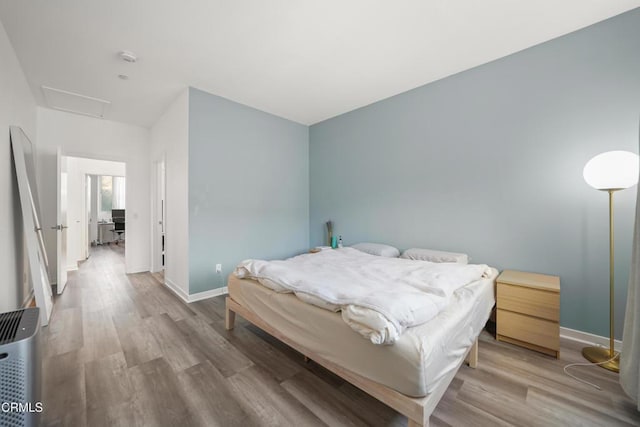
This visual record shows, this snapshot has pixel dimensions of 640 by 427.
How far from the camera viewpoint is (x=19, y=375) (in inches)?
42.5

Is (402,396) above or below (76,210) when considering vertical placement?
below

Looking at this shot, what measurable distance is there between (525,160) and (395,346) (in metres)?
2.36

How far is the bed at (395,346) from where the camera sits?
106 cm

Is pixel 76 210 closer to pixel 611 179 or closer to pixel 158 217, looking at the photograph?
pixel 158 217

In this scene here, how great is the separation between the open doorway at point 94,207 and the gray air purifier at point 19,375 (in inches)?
174

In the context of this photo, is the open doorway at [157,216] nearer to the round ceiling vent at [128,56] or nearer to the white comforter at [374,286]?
the round ceiling vent at [128,56]

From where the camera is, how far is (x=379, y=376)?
1.16 m

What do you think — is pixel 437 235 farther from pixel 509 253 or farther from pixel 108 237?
pixel 108 237

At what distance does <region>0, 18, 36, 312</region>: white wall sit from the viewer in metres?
2.05

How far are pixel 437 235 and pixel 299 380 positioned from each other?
2202 millimetres

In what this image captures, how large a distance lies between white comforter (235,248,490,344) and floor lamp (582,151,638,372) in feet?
2.84

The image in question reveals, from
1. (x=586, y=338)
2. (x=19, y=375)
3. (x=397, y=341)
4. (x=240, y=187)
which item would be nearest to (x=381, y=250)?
(x=586, y=338)

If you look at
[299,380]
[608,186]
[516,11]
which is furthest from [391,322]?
[516,11]

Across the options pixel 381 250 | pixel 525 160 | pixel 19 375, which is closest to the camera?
pixel 19 375
